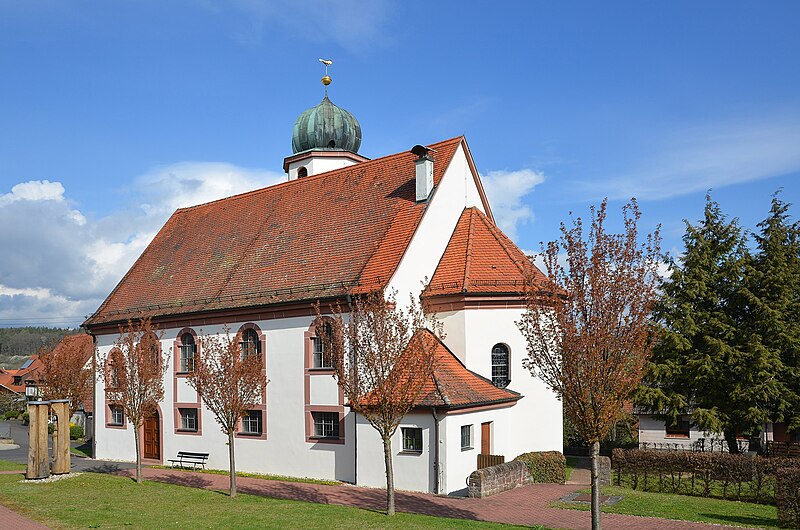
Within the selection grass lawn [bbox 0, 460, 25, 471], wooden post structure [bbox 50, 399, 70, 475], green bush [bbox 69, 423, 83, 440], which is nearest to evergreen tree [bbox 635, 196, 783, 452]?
wooden post structure [bbox 50, 399, 70, 475]

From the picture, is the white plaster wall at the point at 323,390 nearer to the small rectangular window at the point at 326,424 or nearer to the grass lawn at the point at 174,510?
the small rectangular window at the point at 326,424

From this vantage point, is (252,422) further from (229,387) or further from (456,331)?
(456,331)

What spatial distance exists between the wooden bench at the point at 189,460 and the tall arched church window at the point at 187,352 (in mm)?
3389

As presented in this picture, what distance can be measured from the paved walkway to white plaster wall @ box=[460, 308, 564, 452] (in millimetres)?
2257

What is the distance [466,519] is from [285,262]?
43.6ft

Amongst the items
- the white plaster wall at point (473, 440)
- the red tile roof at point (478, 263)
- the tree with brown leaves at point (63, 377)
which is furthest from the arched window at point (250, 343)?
the tree with brown leaves at point (63, 377)

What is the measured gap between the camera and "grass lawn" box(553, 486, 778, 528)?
16.5 m

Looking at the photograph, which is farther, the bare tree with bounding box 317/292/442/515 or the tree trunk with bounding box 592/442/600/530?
the bare tree with bounding box 317/292/442/515

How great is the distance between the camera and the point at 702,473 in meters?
20.6

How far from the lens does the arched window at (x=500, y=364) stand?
23.8 m

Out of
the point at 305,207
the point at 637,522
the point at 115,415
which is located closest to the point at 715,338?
the point at 637,522

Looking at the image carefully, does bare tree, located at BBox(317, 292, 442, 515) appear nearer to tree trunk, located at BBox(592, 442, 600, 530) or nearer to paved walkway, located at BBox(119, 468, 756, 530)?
paved walkway, located at BBox(119, 468, 756, 530)

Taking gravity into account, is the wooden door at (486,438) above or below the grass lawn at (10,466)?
above

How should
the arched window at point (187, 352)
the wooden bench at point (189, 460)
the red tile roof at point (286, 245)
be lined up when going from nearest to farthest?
1. the red tile roof at point (286, 245)
2. the wooden bench at point (189, 460)
3. the arched window at point (187, 352)
